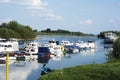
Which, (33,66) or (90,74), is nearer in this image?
(90,74)

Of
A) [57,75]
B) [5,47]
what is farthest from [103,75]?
[5,47]

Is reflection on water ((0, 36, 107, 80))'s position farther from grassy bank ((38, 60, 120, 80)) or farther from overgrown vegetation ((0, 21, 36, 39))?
overgrown vegetation ((0, 21, 36, 39))

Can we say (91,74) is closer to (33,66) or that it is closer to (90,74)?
(90,74)

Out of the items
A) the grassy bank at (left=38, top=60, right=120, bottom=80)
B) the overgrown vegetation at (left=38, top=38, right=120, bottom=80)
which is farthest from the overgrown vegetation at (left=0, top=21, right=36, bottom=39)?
the grassy bank at (left=38, top=60, right=120, bottom=80)

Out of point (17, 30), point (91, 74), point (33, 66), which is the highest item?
point (17, 30)

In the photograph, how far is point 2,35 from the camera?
14762cm

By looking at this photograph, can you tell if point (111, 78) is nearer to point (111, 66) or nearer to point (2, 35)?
point (111, 66)

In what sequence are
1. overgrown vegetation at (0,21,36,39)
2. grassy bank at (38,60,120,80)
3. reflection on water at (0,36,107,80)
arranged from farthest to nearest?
overgrown vegetation at (0,21,36,39) < reflection on water at (0,36,107,80) < grassy bank at (38,60,120,80)

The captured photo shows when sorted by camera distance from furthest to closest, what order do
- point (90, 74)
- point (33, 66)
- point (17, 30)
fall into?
point (17, 30), point (33, 66), point (90, 74)

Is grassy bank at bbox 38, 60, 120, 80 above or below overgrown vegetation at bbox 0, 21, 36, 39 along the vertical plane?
below

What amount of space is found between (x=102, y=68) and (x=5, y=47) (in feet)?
198

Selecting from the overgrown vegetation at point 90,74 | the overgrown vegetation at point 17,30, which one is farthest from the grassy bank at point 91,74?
the overgrown vegetation at point 17,30

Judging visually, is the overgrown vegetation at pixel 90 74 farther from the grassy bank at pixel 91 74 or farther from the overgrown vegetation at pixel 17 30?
the overgrown vegetation at pixel 17 30

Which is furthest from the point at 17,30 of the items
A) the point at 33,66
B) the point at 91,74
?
the point at 91,74
